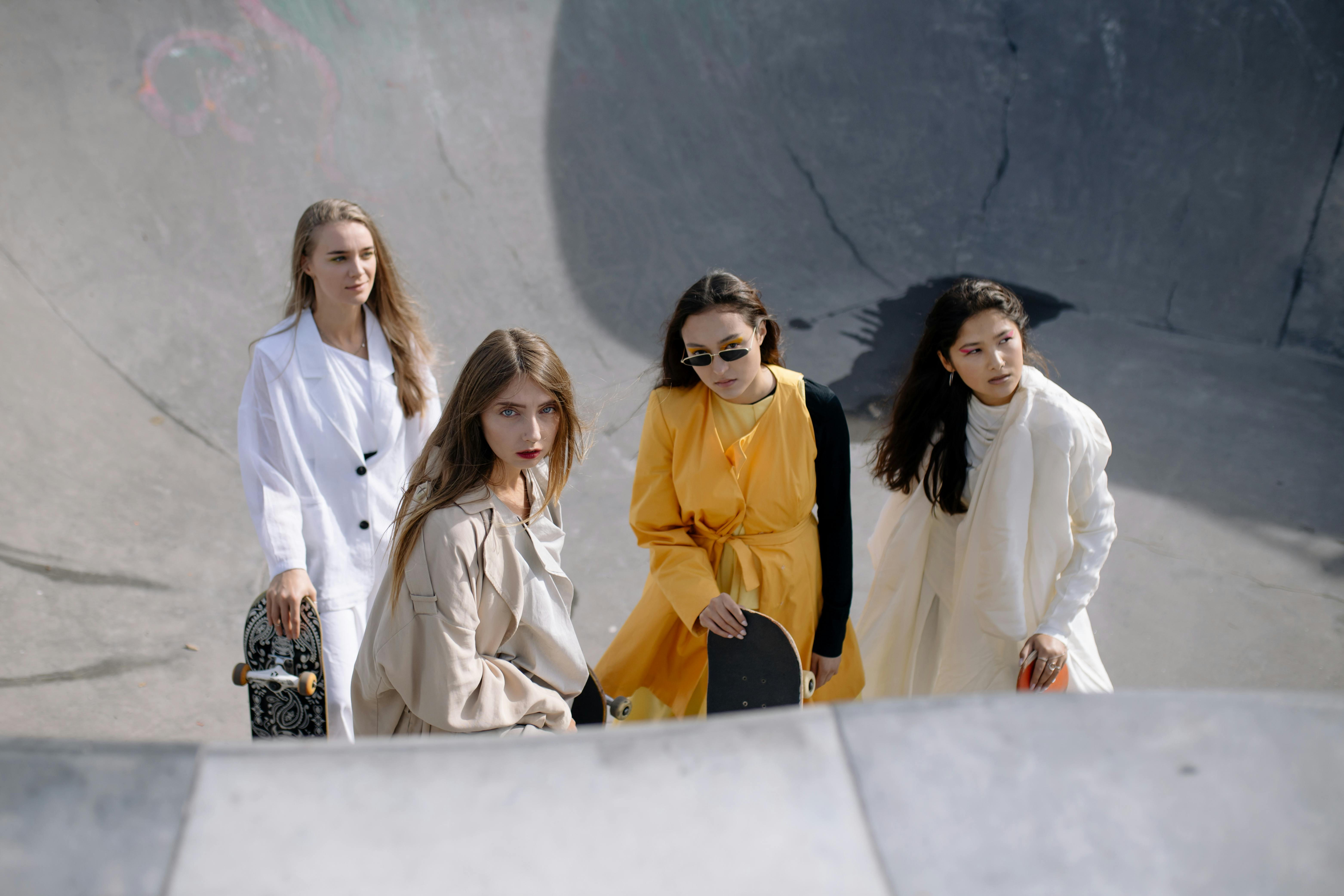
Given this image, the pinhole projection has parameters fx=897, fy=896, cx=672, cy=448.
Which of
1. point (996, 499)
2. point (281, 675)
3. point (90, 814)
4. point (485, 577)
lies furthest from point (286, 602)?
point (996, 499)

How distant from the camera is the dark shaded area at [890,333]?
559cm

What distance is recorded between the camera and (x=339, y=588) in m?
2.67

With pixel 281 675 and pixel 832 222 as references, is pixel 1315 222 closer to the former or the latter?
pixel 832 222

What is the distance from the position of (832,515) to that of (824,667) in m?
0.42

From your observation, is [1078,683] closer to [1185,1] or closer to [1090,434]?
[1090,434]

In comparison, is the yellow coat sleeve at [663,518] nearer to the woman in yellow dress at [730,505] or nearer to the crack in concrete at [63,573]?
the woman in yellow dress at [730,505]

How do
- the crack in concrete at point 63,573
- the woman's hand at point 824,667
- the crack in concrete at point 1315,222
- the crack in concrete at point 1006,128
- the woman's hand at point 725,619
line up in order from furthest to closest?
the crack in concrete at point 1006,128 < the crack in concrete at point 1315,222 < the crack in concrete at point 63,573 < the woman's hand at point 824,667 < the woman's hand at point 725,619

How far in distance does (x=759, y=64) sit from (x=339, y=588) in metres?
6.22

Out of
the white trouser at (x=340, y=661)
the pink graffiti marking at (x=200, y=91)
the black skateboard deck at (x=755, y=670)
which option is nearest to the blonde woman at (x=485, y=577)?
the black skateboard deck at (x=755, y=670)

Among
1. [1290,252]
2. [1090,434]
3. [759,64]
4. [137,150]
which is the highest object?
[759,64]

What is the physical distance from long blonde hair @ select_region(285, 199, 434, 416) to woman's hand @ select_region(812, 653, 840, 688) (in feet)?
4.76

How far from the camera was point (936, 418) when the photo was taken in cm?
254

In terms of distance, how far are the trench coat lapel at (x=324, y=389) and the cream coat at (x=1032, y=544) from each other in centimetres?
182

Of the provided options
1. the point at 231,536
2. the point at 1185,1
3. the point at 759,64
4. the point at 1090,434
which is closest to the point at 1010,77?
the point at 1185,1
